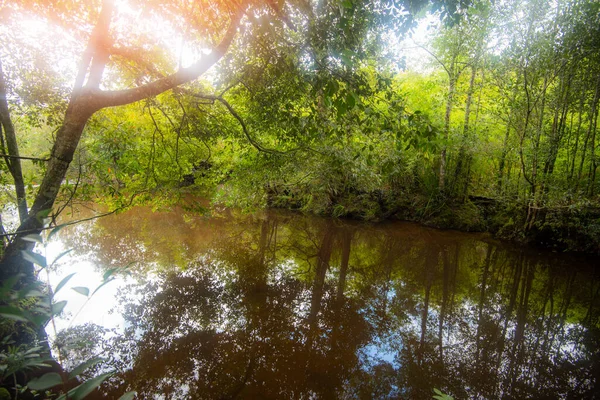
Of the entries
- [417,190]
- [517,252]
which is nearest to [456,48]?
[417,190]

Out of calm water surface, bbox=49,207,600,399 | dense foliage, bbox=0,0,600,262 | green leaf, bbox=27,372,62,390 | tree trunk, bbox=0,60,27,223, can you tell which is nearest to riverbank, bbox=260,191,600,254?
dense foliage, bbox=0,0,600,262

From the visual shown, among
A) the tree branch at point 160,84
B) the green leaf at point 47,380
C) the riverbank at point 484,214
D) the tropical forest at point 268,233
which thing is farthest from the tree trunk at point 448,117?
the green leaf at point 47,380

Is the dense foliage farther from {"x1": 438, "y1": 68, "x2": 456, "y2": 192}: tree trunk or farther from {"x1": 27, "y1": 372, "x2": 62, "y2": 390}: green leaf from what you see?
{"x1": 27, "y1": 372, "x2": 62, "y2": 390}: green leaf

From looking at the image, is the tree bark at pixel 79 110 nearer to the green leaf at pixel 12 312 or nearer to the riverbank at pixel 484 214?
the green leaf at pixel 12 312

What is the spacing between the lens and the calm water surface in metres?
4.45

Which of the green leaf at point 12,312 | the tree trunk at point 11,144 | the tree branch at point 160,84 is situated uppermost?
the tree branch at point 160,84

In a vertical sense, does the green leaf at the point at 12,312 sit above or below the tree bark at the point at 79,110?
below

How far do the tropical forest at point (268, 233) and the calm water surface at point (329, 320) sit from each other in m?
0.05

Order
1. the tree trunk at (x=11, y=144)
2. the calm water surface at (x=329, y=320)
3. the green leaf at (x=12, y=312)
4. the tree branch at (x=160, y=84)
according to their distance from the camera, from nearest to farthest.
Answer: the green leaf at (x=12, y=312), the tree branch at (x=160, y=84), the tree trunk at (x=11, y=144), the calm water surface at (x=329, y=320)

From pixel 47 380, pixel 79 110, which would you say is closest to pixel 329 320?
pixel 79 110

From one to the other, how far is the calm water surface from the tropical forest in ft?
0.15

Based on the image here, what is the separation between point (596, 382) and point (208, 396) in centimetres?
567

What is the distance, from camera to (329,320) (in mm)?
6102

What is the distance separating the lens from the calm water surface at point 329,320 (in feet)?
14.6
